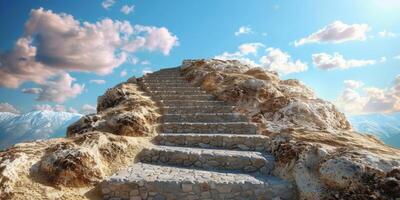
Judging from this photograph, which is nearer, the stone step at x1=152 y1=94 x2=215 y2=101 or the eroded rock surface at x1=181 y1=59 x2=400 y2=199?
the eroded rock surface at x1=181 y1=59 x2=400 y2=199

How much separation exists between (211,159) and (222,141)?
1.45 metres

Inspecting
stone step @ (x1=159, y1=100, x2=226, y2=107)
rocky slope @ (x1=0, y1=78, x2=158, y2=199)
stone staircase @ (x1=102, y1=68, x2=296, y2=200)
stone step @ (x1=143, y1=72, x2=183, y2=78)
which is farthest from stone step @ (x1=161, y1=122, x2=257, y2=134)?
stone step @ (x1=143, y1=72, x2=183, y2=78)

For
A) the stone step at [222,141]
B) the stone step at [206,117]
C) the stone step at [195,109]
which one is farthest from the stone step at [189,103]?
the stone step at [222,141]

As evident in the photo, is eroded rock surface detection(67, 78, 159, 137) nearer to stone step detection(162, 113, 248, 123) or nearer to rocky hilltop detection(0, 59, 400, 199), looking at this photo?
rocky hilltop detection(0, 59, 400, 199)

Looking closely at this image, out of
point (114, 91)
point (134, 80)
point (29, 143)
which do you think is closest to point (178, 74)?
point (134, 80)

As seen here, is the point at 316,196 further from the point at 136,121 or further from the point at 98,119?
the point at 98,119

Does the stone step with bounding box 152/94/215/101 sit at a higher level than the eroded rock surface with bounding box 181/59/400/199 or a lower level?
higher

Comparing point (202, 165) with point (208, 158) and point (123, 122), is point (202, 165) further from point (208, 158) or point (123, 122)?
point (123, 122)

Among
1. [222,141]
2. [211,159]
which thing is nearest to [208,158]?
[211,159]

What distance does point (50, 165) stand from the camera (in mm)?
7332

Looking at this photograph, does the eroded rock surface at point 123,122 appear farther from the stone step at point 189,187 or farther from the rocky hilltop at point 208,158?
the stone step at point 189,187

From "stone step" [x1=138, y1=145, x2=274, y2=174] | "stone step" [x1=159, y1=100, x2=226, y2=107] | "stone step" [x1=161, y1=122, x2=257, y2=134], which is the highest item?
"stone step" [x1=159, y1=100, x2=226, y2=107]

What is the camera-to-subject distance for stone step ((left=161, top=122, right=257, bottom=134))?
37.9ft

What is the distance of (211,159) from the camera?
9008 millimetres
